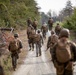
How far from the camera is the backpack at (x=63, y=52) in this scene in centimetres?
1166

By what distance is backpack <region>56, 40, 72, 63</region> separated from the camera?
38.3 feet

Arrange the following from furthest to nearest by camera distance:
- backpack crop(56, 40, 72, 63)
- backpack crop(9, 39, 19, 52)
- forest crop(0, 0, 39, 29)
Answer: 1. forest crop(0, 0, 39, 29)
2. backpack crop(9, 39, 19, 52)
3. backpack crop(56, 40, 72, 63)

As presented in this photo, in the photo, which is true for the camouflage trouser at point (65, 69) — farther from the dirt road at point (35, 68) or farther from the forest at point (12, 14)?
the forest at point (12, 14)

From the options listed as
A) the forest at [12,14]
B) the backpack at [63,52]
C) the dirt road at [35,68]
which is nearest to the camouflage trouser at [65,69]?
the backpack at [63,52]

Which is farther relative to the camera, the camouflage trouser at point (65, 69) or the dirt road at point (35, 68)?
the dirt road at point (35, 68)

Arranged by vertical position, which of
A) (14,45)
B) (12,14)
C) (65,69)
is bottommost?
(14,45)

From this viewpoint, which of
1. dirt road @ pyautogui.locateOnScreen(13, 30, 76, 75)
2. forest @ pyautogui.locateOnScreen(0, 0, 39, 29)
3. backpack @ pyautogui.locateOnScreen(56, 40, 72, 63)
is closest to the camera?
backpack @ pyautogui.locateOnScreen(56, 40, 72, 63)

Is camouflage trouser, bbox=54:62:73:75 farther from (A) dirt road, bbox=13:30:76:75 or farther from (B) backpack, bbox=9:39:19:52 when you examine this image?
(B) backpack, bbox=9:39:19:52

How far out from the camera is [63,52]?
38.4 feet

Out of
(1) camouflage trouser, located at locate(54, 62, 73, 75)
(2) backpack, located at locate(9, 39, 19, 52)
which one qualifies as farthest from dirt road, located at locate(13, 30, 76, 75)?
(1) camouflage trouser, located at locate(54, 62, 73, 75)

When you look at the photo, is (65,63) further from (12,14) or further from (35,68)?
(12,14)

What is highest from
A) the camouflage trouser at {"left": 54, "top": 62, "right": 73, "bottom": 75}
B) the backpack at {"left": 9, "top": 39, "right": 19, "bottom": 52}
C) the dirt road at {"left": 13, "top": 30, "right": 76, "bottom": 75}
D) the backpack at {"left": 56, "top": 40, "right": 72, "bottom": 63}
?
the backpack at {"left": 56, "top": 40, "right": 72, "bottom": 63}

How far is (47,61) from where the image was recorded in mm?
26609

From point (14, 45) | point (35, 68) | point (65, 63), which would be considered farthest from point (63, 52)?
point (35, 68)
